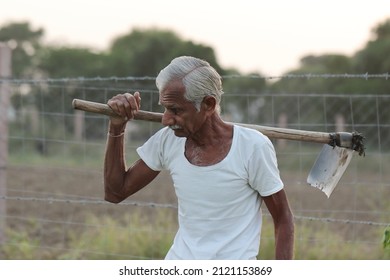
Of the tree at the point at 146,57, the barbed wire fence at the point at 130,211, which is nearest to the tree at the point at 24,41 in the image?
the tree at the point at 146,57

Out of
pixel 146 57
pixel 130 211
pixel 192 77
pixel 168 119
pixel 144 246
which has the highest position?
pixel 146 57

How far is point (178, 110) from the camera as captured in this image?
8.46 ft

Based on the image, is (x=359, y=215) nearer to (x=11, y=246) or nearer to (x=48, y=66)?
(x=11, y=246)

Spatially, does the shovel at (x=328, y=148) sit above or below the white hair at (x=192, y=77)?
below

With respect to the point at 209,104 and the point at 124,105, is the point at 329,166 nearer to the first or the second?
the point at 209,104

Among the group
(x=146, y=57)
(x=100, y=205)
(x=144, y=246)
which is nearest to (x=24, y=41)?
(x=146, y=57)

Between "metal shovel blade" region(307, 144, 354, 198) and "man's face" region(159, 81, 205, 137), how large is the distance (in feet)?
2.63

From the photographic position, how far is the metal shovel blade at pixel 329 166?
320 centimetres

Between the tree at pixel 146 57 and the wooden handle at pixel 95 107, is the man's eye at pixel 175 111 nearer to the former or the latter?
the wooden handle at pixel 95 107

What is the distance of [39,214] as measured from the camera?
796 cm

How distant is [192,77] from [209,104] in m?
0.11
